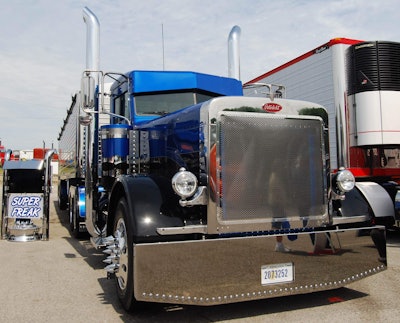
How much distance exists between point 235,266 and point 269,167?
0.95 metres

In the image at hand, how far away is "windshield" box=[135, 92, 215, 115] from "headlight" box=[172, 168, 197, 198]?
2043 mm

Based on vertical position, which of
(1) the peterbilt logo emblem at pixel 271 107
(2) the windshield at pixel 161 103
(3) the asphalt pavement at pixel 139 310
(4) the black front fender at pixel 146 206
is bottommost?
(3) the asphalt pavement at pixel 139 310

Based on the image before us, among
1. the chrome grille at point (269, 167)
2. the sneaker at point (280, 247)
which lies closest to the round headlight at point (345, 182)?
the chrome grille at point (269, 167)

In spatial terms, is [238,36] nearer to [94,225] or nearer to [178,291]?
[94,225]

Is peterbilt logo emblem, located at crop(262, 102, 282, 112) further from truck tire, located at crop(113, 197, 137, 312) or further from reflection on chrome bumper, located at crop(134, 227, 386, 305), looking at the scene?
truck tire, located at crop(113, 197, 137, 312)

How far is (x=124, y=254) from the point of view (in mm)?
3869

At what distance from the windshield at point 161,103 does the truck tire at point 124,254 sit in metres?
1.66

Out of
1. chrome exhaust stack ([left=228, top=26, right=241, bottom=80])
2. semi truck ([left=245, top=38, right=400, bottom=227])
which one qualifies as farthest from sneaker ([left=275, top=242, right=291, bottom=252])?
chrome exhaust stack ([left=228, top=26, right=241, bottom=80])

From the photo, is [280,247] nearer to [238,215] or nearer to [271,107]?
[238,215]

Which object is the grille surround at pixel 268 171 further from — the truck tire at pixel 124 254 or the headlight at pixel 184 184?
the truck tire at pixel 124 254

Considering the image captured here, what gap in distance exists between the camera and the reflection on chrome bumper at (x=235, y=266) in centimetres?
332

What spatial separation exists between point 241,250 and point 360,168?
4.73 meters

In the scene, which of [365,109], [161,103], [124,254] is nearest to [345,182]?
[124,254]

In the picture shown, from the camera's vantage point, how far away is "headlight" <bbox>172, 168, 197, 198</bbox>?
3.50 meters
